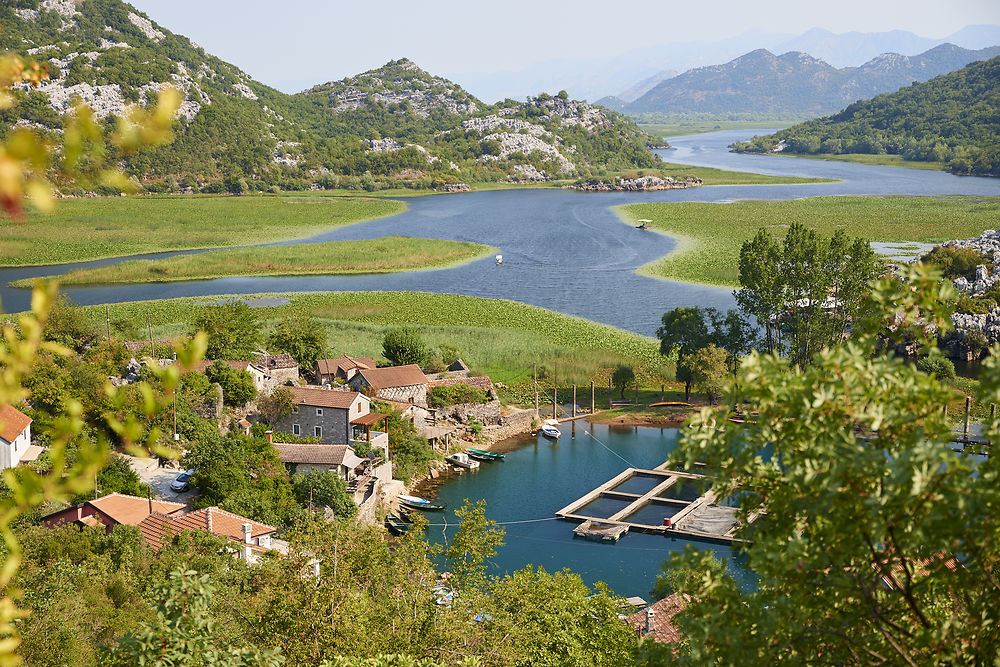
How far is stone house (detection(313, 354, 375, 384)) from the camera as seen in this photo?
44.2 m

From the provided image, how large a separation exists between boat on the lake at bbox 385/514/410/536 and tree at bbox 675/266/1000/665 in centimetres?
2445

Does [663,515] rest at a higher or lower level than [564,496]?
lower

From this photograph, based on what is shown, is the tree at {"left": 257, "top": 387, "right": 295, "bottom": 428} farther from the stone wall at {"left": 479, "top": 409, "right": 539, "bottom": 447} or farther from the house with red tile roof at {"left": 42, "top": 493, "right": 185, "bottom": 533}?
the stone wall at {"left": 479, "top": 409, "right": 539, "bottom": 447}

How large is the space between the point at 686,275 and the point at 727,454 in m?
72.7

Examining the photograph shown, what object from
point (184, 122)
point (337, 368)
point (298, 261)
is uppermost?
point (184, 122)

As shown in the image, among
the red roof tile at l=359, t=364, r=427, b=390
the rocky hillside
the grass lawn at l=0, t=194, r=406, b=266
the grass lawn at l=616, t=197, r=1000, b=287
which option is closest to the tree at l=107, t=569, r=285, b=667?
the red roof tile at l=359, t=364, r=427, b=390

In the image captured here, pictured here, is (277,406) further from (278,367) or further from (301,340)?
(301,340)

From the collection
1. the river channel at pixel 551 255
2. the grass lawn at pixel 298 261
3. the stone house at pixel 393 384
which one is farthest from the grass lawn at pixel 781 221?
the stone house at pixel 393 384

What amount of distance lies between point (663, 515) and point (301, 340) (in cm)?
2357

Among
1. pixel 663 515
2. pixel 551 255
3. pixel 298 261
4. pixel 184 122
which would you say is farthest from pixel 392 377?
pixel 184 122

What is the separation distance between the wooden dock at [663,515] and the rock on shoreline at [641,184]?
451 ft

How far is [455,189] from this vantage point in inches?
7023

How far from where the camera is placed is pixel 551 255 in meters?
93.2

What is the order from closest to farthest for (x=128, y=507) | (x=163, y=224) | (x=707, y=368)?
(x=128, y=507), (x=707, y=368), (x=163, y=224)
